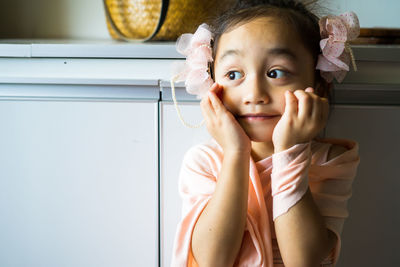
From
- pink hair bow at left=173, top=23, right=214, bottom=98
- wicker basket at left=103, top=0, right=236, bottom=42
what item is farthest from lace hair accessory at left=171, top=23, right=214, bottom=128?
wicker basket at left=103, top=0, right=236, bottom=42

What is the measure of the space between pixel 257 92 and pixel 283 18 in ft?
0.46

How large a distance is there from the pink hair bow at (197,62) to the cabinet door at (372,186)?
0.99ft

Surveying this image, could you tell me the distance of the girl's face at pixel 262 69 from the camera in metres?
0.73

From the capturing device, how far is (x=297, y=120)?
723mm

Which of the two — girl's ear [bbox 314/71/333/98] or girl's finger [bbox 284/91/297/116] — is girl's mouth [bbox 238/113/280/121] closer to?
girl's finger [bbox 284/91/297/116]

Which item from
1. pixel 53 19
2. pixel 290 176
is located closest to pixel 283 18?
pixel 290 176

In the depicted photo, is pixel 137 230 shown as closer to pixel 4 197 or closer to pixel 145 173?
pixel 145 173

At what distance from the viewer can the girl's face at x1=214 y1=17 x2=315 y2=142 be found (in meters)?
0.73

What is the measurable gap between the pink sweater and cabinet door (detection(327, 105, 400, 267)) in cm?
10

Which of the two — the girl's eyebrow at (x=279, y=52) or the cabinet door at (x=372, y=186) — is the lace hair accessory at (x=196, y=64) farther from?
the cabinet door at (x=372, y=186)

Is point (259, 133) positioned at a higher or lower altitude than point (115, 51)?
lower

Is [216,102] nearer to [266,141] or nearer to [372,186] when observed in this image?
[266,141]

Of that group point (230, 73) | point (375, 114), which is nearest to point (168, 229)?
point (230, 73)

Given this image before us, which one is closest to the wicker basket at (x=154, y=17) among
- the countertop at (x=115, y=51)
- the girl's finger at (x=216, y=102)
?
the countertop at (x=115, y=51)
